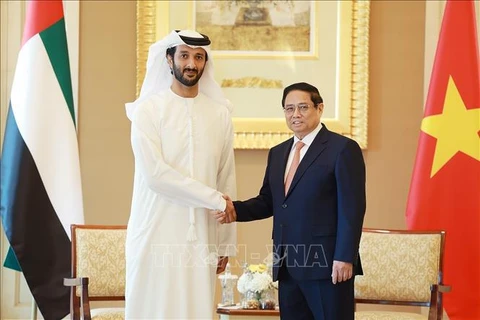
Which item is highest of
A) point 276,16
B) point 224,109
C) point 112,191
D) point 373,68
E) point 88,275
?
point 276,16

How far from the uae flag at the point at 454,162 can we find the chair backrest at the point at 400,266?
0.86 feet

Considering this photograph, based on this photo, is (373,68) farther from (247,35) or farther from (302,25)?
(247,35)

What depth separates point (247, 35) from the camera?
612 centimetres

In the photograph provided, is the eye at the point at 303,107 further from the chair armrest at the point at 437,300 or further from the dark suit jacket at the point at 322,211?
the chair armrest at the point at 437,300

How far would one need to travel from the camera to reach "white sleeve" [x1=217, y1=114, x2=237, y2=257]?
4.22 metres

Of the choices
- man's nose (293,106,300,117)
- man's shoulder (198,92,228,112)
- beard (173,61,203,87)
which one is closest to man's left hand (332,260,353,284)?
man's nose (293,106,300,117)

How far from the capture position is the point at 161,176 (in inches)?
154

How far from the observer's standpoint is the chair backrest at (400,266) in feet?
17.3

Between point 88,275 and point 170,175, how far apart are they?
162cm

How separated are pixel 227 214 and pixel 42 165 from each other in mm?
1978

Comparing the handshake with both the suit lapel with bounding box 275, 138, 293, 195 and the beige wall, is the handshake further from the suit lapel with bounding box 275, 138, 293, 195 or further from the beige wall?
the beige wall

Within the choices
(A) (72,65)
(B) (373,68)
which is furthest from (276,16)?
(A) (72,65)

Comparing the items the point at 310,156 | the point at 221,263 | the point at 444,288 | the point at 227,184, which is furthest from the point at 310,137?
the point at 444,288

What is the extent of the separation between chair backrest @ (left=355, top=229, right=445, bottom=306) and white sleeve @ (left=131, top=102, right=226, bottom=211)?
5.73 feet
